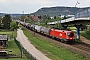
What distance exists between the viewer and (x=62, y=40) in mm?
70812

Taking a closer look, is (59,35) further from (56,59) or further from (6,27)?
(6,27)

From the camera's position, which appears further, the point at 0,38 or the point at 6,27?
the point at 6,27

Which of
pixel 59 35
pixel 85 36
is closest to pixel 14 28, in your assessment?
pixel 85 36

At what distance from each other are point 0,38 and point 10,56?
729 inches

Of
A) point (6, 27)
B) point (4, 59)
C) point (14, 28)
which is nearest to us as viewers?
point (4, 59)


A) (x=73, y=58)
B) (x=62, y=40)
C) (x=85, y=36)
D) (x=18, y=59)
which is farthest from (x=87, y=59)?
(x=85, y=36)

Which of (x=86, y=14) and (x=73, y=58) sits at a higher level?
(x=86, y=14)

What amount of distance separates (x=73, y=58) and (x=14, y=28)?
285 ft

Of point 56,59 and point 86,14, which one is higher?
point 86,14

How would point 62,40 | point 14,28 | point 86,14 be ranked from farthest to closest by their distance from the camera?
point 14,28 < point 62,40 < point 86,14

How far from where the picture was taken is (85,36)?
98.1m

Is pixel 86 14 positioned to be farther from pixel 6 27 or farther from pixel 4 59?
pixel 6 27

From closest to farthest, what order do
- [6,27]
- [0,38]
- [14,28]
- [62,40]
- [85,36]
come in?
[0,38], [62,40], [85,36], [14,28], [6,27]

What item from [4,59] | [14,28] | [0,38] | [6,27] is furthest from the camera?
[6,27]
